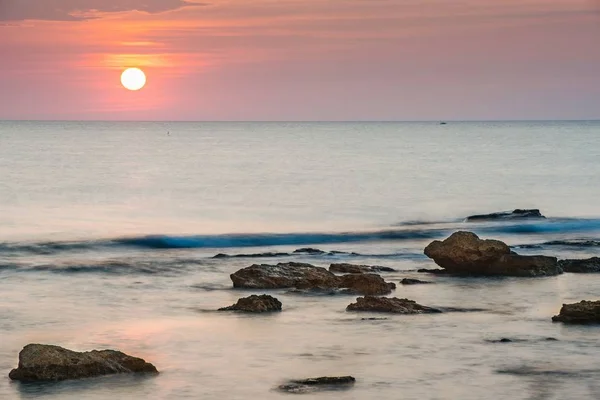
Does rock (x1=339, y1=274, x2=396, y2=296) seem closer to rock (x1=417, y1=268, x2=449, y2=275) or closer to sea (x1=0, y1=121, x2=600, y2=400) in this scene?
sea (x1=0, y1=121, x2=600, y2=400)

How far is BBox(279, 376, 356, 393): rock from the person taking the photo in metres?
18.3

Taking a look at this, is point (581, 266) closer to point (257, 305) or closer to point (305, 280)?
point (305, 280)

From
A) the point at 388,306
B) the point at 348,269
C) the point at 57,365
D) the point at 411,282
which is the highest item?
the point at 348,269

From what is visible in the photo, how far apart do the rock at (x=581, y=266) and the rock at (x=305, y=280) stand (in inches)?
223

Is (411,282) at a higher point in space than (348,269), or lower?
lower

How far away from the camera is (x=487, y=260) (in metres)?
31.2

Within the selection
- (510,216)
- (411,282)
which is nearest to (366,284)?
(411,282)

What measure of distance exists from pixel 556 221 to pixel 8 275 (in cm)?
2757

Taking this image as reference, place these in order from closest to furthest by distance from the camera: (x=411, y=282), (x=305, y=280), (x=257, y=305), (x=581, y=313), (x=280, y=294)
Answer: (x=581, y=313), (x=257, y=305), (x=280, y=294), (x=305, y=280), (x=411, y=282)

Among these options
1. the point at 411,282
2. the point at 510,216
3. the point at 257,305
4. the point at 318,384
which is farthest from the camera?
the point at 510,216

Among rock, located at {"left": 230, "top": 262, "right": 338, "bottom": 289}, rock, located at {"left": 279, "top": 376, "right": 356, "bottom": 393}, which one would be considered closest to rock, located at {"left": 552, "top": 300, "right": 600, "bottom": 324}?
rock, located at {"left": 230, "top": 262, "right": 338, "bottom": 289}

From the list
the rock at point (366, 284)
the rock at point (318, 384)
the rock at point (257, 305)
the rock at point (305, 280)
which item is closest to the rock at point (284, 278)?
the rock at point (305, 280)

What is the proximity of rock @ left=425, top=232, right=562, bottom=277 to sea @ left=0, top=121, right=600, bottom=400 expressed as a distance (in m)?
0.70

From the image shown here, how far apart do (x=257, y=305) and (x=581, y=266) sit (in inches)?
416
